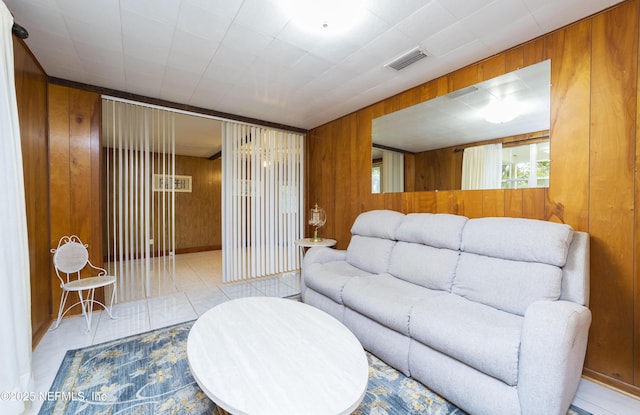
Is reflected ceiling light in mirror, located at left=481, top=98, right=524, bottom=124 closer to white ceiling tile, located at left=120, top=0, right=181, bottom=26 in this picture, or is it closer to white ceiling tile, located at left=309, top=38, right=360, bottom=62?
white ceiling tile, located at left=309, top=38, right=360, bottom=62

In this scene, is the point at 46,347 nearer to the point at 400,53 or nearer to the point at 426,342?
the point at 426,342

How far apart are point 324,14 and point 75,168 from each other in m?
2.93

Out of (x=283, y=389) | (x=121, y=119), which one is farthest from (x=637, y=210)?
(x=121, y=119)

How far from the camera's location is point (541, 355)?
1274mm

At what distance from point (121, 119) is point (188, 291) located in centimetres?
229

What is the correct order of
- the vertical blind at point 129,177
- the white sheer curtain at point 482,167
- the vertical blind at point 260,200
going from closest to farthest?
the white sheer curtain at point 482,167 < the vertical blind at point 129,177 < the vertical blind at point 260,200

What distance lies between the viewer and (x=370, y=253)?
9.39 feet

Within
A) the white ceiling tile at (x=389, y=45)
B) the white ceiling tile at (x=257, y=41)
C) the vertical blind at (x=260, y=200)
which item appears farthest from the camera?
the vertical blind at (x=260, y=200)

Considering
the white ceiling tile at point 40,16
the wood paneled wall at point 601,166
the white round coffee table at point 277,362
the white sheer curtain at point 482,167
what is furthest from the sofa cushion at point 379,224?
the white ceiling tile at point 40,16

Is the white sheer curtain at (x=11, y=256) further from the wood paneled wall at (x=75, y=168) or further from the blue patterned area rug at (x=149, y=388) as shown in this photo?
the wood paneled wall at (x=75, y=168)

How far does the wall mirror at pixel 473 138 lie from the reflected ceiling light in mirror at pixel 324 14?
4.38 ft

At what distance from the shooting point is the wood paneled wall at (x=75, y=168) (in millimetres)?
2730

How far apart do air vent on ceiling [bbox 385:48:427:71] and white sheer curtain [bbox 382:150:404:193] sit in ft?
3.32

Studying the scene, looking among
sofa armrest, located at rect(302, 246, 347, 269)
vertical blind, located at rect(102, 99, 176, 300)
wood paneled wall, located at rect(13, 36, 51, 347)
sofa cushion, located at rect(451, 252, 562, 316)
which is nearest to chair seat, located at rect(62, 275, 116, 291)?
wood paneled wall, located at rect(13, 36, 51, 347)
